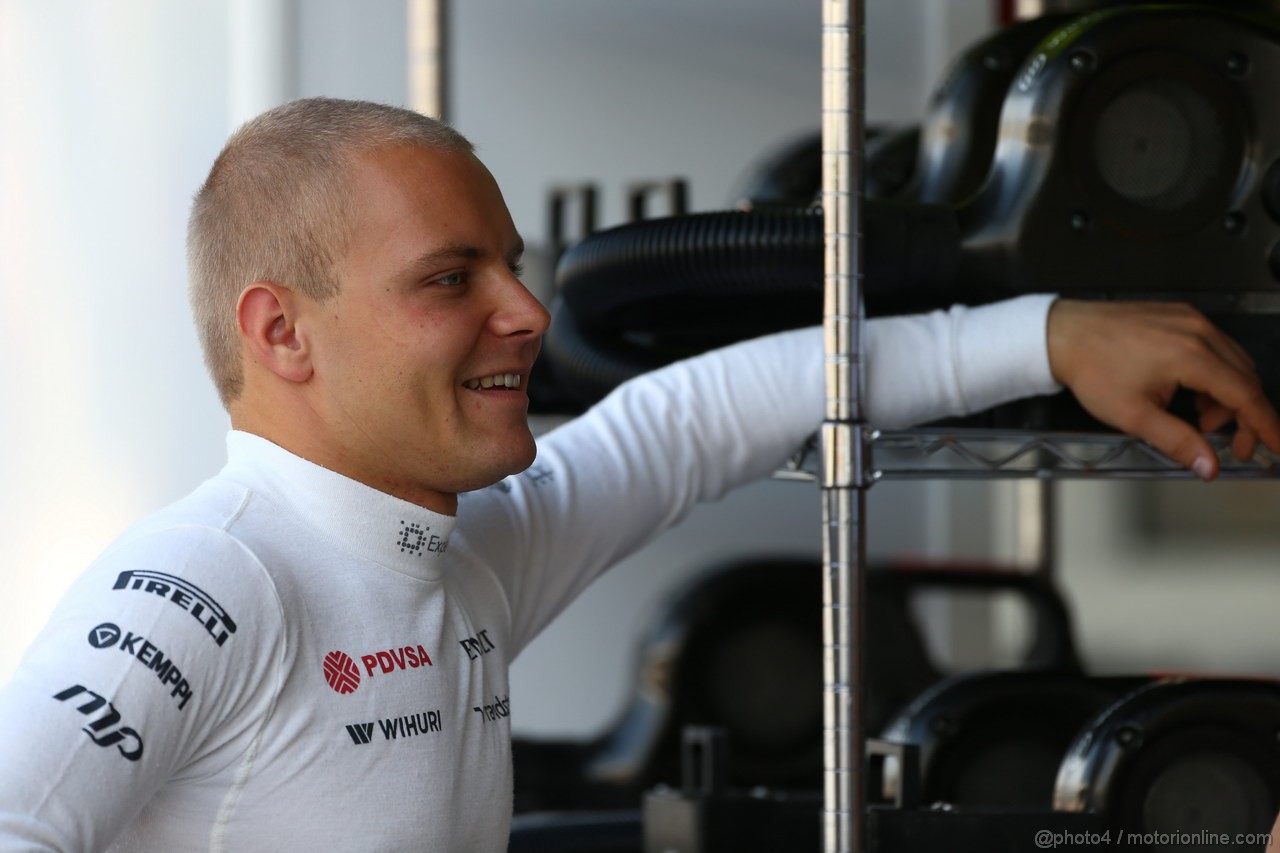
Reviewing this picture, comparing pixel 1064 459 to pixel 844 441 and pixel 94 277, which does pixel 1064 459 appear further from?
pixel 94 277

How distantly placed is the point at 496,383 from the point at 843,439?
235 mm

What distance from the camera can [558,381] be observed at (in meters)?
1.51

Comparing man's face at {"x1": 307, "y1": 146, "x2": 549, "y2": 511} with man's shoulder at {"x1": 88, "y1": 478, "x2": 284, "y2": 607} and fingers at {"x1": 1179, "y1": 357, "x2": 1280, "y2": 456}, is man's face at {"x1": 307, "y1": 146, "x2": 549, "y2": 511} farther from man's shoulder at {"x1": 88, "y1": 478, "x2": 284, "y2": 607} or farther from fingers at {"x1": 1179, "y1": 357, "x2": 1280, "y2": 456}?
fingers at {"x1": 1179, "y1": 357, "x2": 1280, "y2": 456}

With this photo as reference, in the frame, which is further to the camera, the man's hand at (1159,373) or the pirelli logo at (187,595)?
the man's hand at (1159,373)

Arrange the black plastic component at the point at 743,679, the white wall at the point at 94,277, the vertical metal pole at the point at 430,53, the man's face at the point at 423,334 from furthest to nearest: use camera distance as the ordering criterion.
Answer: the white wall at the point at 94,277, the black plastic component at the point at 743,679, the vertical metal pole at the point at 430,53, the man's face at the point at 423,334

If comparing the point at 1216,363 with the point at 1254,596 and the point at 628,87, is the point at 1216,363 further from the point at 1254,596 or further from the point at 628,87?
the point at 1254,596

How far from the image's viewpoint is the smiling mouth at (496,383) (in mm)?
869

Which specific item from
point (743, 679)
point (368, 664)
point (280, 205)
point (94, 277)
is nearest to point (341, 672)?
point (368, 664)

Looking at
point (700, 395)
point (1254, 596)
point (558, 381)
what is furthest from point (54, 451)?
point (1254, 596)

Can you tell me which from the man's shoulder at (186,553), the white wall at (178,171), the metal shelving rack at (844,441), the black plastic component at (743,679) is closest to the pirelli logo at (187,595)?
the man's shoulder at (186,553)

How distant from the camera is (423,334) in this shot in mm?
833

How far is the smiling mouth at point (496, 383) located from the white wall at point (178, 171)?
1677 mm

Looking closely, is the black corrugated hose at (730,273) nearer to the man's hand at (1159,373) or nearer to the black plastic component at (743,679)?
the man's hand at (1159,373)

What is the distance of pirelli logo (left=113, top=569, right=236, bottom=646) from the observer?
0.72m
